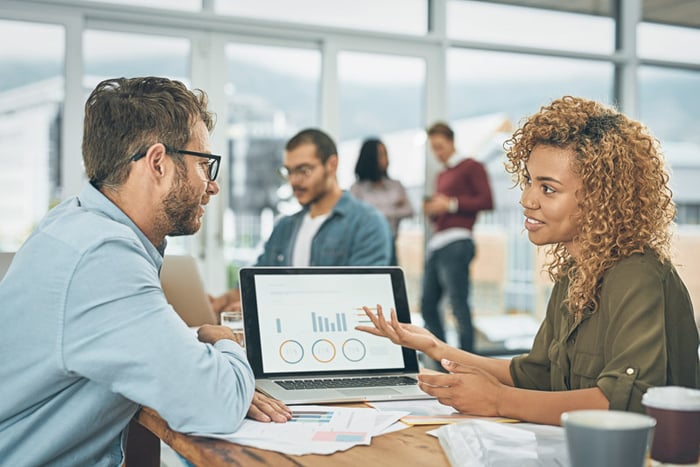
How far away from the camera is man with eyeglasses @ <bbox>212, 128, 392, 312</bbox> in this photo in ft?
10.1

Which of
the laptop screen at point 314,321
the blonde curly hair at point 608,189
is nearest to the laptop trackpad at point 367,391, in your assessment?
the laptop screen at point 314,321

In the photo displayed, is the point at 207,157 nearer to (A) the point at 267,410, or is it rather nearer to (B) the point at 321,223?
(A) the point at 267,410

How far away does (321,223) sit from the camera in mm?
3180

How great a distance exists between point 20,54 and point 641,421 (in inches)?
175

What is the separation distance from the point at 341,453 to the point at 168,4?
13.8ft

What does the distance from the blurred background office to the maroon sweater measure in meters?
0.29

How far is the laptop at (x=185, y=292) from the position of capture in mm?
2336

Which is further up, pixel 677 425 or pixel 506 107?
pixel 506 107

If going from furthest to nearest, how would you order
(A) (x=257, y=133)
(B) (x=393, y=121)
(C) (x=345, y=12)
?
(B) (x=393, y=121)
(C) (x=345, y=12)
(A) (x=257, y=133)

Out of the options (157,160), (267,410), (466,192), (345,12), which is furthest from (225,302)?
(345,12)

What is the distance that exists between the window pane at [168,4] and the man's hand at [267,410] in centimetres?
389

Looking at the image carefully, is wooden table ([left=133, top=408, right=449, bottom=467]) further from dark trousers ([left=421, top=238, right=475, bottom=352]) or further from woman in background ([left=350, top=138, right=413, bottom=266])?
dark trousers ([left=421, top=238, right=475, bottom=352])

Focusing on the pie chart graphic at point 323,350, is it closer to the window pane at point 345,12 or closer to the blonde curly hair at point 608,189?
the blonde curly hair at point 608,189

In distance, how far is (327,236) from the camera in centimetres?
313
